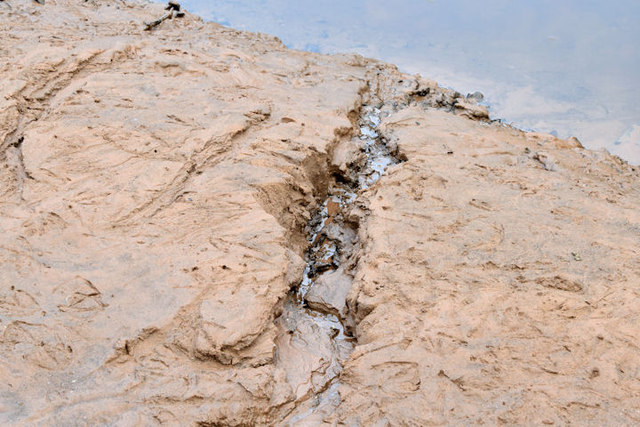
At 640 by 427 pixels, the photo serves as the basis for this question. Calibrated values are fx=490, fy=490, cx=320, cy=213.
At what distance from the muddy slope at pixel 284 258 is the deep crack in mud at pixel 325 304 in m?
0.02

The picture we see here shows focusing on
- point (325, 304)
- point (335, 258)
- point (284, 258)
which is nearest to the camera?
point (284, 258)

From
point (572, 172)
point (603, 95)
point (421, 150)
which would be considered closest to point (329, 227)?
point (421, 150)

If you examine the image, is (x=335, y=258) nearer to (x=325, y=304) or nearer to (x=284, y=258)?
(x=325, y=304)

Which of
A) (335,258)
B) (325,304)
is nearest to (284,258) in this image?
(325,304)

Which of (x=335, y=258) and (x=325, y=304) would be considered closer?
(x=325, y=304)

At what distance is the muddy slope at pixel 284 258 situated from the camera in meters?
2.50

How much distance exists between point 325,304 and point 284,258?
454 mm

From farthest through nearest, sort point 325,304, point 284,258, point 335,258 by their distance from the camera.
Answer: point 335,258
point 325,304
point 284,258

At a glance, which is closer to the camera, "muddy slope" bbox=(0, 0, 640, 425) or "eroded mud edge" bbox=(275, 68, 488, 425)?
"muddy slope" bbox=(0, 0, 640, 425)

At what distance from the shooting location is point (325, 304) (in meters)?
3.33

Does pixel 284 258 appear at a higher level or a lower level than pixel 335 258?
lower

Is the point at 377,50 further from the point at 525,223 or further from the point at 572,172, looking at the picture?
the point at 525,223

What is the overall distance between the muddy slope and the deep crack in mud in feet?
0.05

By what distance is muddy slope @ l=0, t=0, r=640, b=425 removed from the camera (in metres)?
2.50
